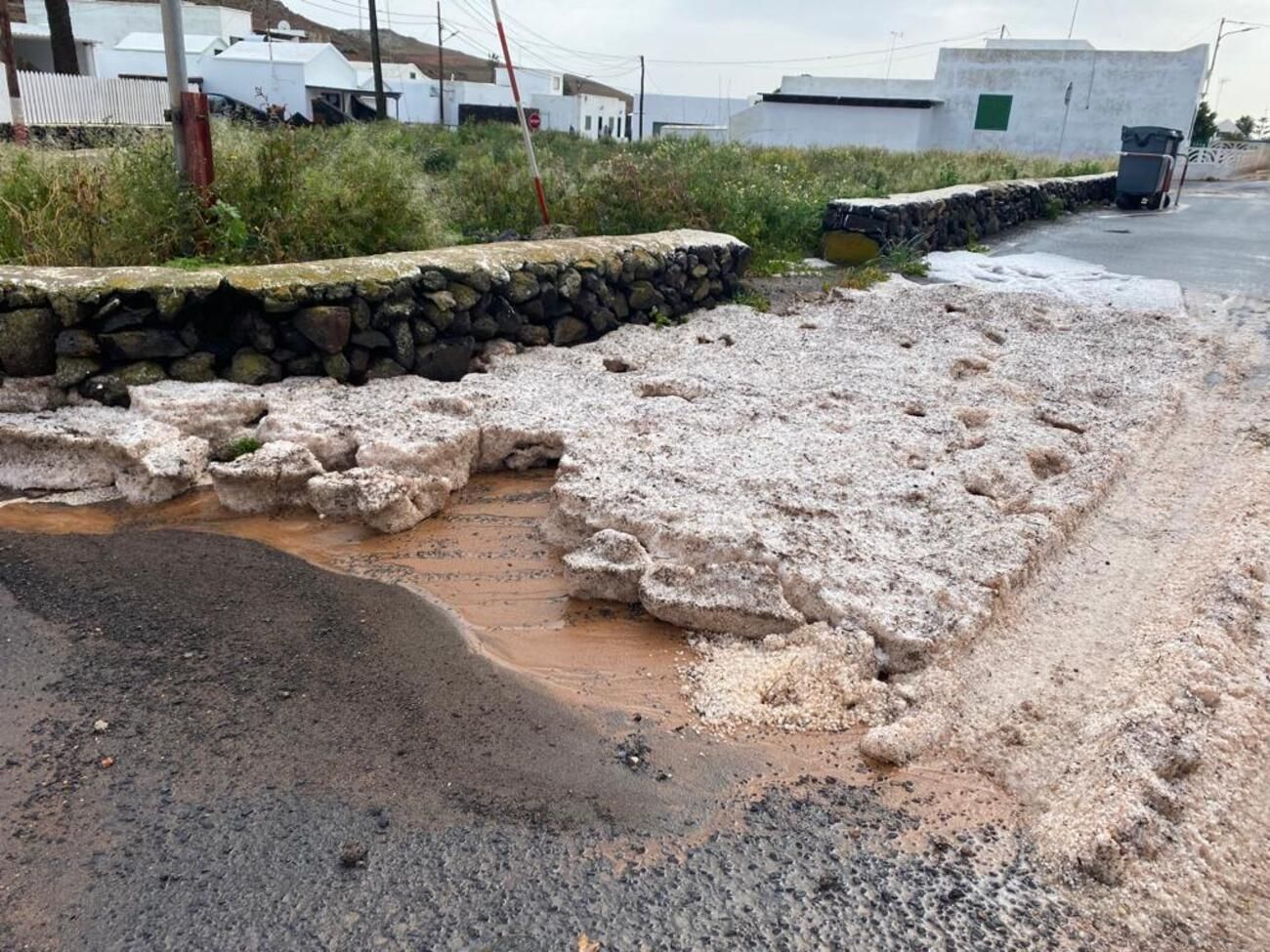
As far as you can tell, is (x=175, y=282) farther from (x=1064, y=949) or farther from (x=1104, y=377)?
(x=1104, y=377)

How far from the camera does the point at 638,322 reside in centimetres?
766

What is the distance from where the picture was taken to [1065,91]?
40969mm

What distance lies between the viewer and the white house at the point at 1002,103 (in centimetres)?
4047

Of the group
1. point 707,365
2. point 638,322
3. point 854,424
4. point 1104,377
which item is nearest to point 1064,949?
point 854,424

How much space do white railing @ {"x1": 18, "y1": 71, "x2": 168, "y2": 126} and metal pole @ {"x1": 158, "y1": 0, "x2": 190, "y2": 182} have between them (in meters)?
18.1

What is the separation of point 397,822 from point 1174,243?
14.8 metres

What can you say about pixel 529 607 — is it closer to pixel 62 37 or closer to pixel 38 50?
pixel 62 37

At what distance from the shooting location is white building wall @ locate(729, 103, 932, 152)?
1652 inches

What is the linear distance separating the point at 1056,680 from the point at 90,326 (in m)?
4.96

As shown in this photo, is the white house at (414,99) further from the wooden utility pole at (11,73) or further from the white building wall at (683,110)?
the wooden utility pole at (11,73)

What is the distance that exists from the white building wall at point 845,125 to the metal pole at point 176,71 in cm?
3807

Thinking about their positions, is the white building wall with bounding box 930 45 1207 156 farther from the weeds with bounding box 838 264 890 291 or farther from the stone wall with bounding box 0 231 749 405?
the stone wall with bounding box 0 231 749 405

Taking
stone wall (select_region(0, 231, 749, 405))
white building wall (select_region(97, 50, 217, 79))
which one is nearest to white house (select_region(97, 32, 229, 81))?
white building wall (select_region(97, 50, 217, 79))

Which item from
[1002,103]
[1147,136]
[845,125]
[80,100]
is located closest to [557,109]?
[845,125]
